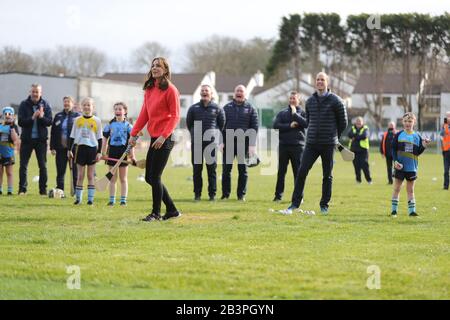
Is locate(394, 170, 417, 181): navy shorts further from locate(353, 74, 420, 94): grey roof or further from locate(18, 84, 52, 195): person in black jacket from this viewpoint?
locate(353, 74, 420, 94): grey roof

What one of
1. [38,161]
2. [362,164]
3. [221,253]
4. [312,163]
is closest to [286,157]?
[312,163]

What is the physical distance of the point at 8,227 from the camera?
11.4m

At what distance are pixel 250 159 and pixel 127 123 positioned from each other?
10.1ft

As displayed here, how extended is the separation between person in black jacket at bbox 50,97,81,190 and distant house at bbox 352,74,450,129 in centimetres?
5257

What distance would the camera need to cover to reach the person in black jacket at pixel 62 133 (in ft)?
56.0

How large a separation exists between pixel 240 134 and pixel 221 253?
7.92 meters

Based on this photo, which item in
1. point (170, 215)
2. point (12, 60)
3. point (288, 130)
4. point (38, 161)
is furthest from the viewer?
point (12, 60)

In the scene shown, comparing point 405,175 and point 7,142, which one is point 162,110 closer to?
point 405,175

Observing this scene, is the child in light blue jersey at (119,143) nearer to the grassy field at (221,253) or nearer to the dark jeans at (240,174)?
the grassy field at (221,253)

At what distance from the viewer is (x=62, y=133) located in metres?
17.2

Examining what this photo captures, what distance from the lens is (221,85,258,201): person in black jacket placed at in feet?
55.2

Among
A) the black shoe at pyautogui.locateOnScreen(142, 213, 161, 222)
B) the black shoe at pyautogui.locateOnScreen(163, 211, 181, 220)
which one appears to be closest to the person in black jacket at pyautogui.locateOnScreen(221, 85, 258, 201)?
the black shoe at pyautogui.locateOnScreen(163, 211, 181, 220)

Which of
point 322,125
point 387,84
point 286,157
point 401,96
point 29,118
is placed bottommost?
point 286,157

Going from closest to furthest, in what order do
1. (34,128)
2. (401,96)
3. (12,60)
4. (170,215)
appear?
(170,215)
(34,128)
(12,60)
(401,96)
